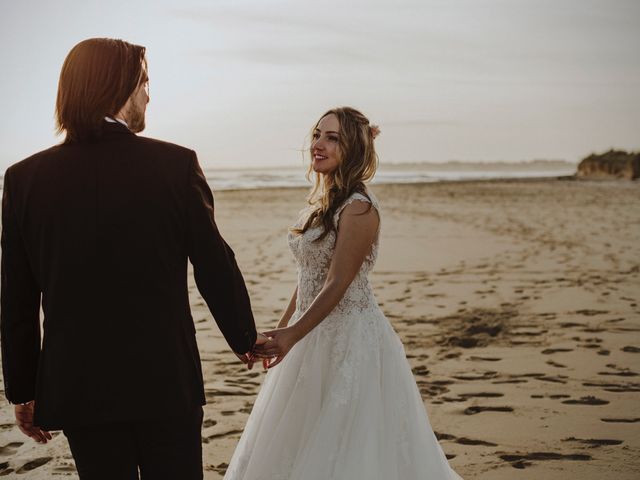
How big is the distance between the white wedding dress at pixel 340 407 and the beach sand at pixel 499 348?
0.94 m

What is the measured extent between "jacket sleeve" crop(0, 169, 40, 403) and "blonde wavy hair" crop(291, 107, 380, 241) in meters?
1.37

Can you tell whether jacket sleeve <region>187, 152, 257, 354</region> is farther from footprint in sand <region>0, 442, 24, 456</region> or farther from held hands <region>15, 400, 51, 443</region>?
footprint in sand <region>0, 442, 24, 456</region>

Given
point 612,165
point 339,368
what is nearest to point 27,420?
point 339,368

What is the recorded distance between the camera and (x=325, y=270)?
331cm

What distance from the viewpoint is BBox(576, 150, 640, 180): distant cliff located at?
123 feet

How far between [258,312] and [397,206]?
15.3 metres

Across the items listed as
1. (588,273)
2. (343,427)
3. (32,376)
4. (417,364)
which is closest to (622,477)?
(343,427)

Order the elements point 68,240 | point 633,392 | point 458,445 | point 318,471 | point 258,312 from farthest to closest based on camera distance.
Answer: point 258,312 < point 633,392 < point 458,445 < point 318,471 < point 68,240

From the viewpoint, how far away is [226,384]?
18.0 ft

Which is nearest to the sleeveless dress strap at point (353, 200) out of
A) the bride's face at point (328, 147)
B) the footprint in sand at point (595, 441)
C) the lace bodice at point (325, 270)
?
the lace bodice at point (325, 270)

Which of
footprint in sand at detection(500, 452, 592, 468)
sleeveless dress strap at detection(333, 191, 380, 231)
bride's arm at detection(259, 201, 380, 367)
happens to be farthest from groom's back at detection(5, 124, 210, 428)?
footprint in sand at detection(500, 452, 592, 468)

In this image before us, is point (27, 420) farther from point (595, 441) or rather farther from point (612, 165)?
point (612, 165)

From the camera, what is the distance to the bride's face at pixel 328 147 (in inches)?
131

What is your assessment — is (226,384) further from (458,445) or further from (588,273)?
(588,273)
